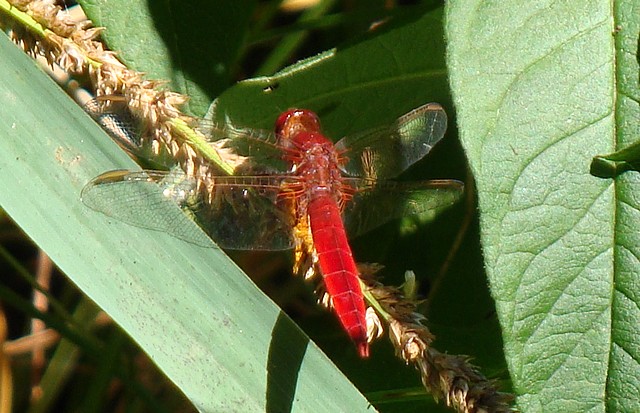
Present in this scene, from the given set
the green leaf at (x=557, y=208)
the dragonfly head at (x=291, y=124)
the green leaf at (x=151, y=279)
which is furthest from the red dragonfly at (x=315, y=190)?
the green leaf at (x=557, y=208)

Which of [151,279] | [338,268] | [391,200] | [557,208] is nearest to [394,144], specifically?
[391,200]

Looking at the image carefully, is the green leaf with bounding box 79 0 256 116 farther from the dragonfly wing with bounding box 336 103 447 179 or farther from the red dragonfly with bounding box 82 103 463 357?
the dragonfly wing with bounding box 336 103 447 179

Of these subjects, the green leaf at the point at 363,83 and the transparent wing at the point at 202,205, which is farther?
the green leaf at the point at 363,83

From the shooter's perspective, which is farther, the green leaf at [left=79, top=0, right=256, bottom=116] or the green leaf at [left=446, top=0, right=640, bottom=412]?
the green leaf at [left=79, top=0, right=256, bottom=116]

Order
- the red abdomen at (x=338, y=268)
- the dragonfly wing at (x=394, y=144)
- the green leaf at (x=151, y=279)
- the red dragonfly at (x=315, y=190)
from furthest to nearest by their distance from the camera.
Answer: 1. the dragonfly wing at (x=394, y=144)
2. the red dragonfly at (x=315, y=190)
3. the red abdomen at (x=338, y=268)
4. the green leaf at (x=151, y=279)

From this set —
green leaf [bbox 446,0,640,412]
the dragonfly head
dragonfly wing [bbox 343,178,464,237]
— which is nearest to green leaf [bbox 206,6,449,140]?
the dragonfly head

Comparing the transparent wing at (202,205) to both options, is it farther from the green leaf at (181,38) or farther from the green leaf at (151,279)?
the green leaf at (181,38)

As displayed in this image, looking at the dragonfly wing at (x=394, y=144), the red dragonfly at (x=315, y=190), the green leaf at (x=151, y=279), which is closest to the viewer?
the green leaf at (x=151, y=279)
